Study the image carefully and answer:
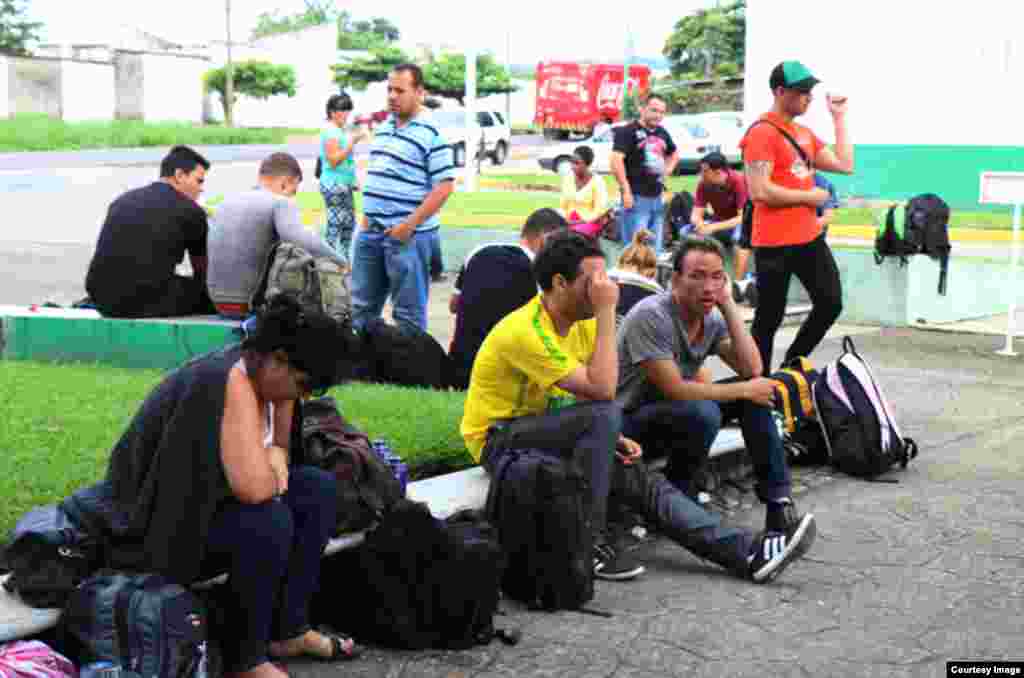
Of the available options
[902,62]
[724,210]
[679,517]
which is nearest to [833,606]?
[679,517]

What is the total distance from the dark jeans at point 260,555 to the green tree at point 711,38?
214ft

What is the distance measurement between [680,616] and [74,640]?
2038mm

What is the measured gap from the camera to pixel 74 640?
434 cm

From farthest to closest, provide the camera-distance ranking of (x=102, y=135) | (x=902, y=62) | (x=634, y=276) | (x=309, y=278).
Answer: (x=102, y=135), (x=902, y=62), (x=309, y=278), (x=634, y=276)

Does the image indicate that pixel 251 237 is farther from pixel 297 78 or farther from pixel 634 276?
pixel 297 78

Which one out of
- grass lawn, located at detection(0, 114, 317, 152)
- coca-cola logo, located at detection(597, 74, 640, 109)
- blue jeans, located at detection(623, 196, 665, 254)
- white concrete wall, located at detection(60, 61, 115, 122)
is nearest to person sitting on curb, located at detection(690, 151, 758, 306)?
blue jeans, located at detection(623, 196, 665, 254)

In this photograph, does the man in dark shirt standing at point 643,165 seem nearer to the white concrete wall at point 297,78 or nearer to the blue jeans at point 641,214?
the blue jeans at point 641,214

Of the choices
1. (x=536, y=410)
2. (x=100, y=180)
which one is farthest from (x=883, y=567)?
(x=100, y=180)

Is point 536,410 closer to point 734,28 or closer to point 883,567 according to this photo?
point 883,567

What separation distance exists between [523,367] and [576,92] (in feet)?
161

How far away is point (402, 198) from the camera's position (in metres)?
8.91

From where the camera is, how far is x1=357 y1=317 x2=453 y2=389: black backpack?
8.31 meters

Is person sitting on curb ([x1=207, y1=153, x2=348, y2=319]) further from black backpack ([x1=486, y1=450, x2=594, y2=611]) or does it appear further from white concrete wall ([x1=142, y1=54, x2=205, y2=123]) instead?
white concrete wall ([x1=142, y1=54, x2=205, y2=123])

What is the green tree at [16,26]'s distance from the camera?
280ft
